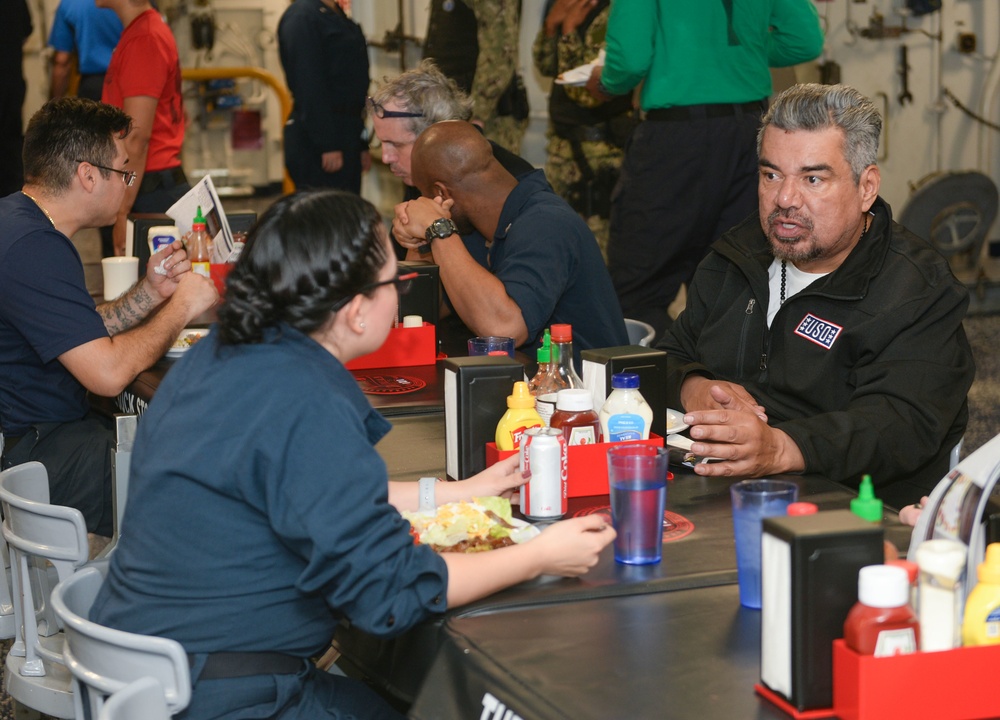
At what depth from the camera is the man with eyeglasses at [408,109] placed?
3621 millimetres

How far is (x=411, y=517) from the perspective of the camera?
1717 mm

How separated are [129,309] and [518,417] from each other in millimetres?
1709

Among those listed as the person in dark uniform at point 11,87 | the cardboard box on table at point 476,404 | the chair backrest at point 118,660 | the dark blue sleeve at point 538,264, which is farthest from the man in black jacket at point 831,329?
the person in dark uniform at point 11,87

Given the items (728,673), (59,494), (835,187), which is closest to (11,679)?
(59,494)

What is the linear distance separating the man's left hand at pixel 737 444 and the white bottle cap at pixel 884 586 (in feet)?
2.87

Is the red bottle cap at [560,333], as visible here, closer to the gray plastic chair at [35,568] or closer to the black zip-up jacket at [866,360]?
the black zip-up jacket at [866,360]

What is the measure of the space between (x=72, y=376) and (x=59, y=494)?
0.29m

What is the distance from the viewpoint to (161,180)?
5.18 meters

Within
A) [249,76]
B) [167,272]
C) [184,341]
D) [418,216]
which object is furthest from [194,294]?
[249,76]

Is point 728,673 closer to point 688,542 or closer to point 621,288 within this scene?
point 688,542

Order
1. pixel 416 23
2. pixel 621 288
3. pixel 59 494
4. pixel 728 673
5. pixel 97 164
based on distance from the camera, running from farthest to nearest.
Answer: pixel 416 23, pixel 621 288, pixel 97 164, pixel 59 494, pixel 728 673

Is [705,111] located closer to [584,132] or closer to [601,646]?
[584,132]

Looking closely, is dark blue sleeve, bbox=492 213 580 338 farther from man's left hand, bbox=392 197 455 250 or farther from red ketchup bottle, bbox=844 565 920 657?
red ketchup bottle, bbox=844 565 920 657

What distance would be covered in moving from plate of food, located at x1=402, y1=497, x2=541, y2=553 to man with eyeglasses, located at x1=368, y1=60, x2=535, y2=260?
2054 millimetres
